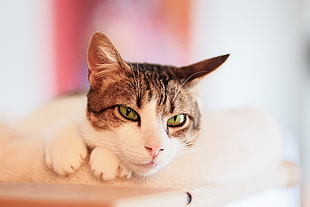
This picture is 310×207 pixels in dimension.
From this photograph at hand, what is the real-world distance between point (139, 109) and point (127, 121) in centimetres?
3

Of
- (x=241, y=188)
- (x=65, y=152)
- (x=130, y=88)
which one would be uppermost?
(x=130, y=88)

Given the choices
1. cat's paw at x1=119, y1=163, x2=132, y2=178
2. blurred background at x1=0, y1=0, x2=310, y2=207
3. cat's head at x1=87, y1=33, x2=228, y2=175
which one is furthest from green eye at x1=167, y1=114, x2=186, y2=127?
blurred background at x1=0, y1=0, x2=310, y2=207

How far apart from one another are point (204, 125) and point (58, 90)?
776 mm

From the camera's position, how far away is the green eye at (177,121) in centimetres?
82

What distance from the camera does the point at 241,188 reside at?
0.92m

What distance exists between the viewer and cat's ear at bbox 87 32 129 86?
2.62 ft

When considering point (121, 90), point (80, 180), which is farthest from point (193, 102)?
point (80, 180)

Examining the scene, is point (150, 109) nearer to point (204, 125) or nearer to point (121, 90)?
point (121, 90)

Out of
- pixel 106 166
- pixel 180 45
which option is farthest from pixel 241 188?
pixel 180 45

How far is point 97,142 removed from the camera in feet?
2.70

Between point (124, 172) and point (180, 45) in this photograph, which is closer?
point (124, 172)

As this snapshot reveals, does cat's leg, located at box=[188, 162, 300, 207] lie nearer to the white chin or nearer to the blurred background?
the white chin

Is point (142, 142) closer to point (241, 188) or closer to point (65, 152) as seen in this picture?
point (65, 152)

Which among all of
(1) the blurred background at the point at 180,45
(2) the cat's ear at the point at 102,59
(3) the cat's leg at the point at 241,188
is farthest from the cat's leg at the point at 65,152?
(1) the blurred background at the point at 180,45
